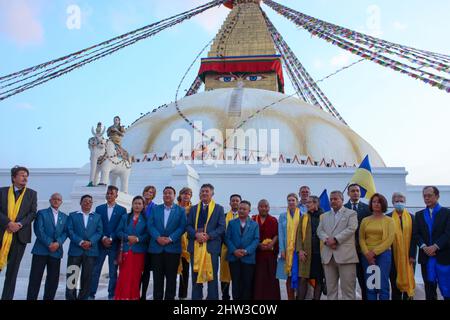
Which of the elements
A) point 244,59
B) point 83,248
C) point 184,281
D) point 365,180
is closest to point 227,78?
point 244,59

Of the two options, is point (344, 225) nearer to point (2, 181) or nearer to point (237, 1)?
point (2, 181)

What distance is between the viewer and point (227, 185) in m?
11.0

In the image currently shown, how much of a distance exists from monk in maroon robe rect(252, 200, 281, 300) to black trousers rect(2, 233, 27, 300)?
2278mm

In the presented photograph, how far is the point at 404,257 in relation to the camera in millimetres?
3986

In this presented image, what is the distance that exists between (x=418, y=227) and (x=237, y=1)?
22.3 metres

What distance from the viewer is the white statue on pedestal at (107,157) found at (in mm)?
7699

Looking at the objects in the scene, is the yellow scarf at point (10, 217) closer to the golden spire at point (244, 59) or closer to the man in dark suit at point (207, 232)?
the man in dark suit at point (207, 232)

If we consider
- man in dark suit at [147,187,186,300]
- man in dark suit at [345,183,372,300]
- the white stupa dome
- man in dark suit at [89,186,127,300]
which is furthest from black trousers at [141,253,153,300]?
the white stupa dome

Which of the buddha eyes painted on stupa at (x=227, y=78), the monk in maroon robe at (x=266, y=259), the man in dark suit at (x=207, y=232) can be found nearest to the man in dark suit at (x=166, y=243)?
the man in dark suit at (x=207, y=232)

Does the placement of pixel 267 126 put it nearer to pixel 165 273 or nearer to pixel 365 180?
pixel 365 180

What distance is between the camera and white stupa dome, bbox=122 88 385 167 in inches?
530

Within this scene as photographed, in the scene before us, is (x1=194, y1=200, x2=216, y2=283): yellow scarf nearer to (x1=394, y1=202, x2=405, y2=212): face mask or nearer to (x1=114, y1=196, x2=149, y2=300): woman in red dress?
(x1=114, y1=196, x2=149, y2=300): woman in red dress
